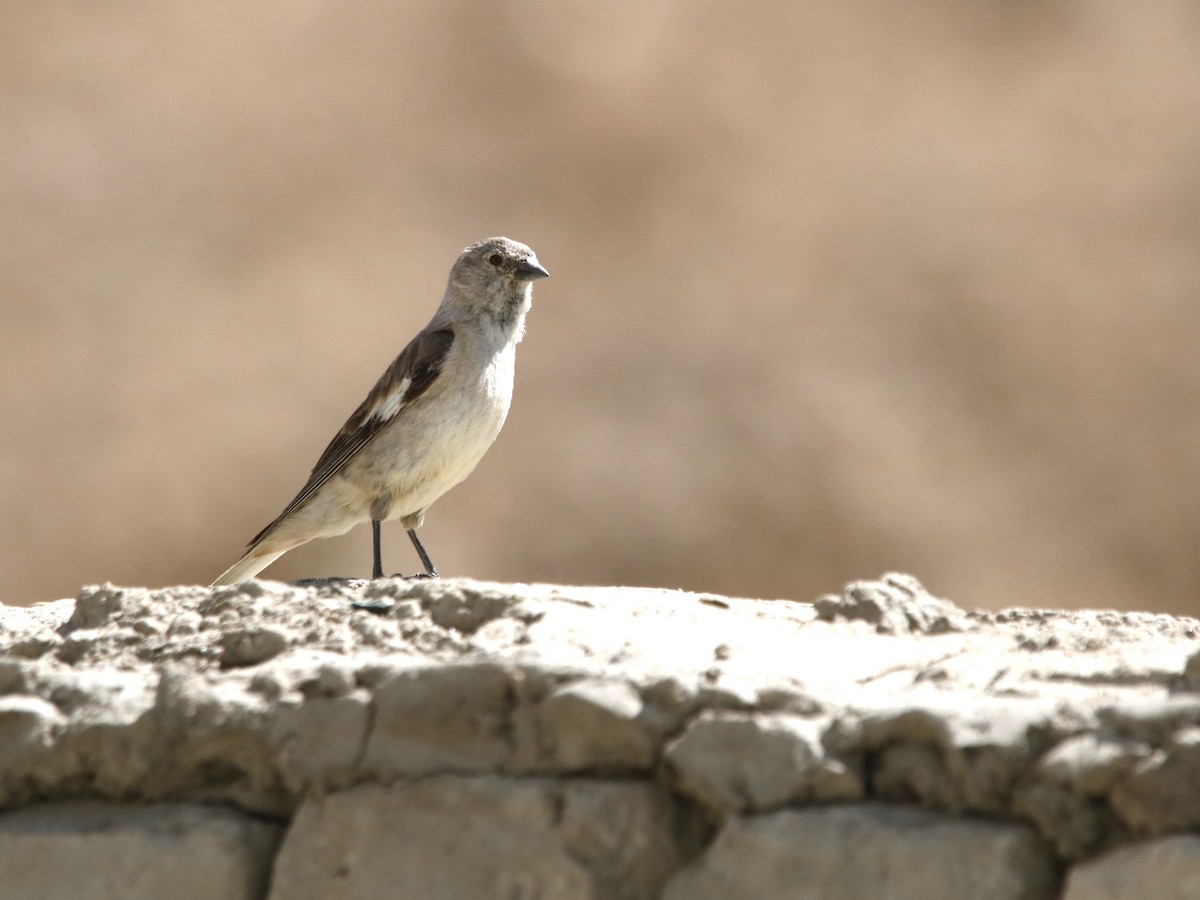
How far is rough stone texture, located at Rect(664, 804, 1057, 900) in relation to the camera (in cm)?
269

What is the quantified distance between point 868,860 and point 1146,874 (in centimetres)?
41

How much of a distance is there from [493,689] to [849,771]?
63 cm

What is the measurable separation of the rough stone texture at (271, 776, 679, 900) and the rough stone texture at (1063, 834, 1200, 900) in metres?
0.68

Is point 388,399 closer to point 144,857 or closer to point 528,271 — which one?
point 528,271

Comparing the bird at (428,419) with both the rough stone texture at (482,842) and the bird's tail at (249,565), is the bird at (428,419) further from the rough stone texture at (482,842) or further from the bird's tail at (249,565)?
the rough stone texture at (482,842)

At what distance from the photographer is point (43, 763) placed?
3.31m

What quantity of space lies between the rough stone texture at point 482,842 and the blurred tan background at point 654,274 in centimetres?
1353

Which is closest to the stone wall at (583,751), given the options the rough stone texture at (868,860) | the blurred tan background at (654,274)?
the rough stone texture at (868,860)

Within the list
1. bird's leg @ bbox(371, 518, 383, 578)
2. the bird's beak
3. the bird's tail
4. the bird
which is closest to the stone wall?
bird's leg @ bbox(371, 518, 383, 578)

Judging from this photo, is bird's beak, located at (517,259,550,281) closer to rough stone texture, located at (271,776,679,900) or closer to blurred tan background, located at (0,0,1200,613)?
rough stone texture, located at (271,776,679,900)

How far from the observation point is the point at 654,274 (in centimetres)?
1931

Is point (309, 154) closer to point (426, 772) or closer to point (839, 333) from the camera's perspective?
point (839, 333)

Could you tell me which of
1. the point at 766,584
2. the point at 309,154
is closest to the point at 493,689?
the point at 766,584

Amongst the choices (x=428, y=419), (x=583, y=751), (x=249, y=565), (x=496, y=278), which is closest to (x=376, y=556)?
(x=428, y=419)
